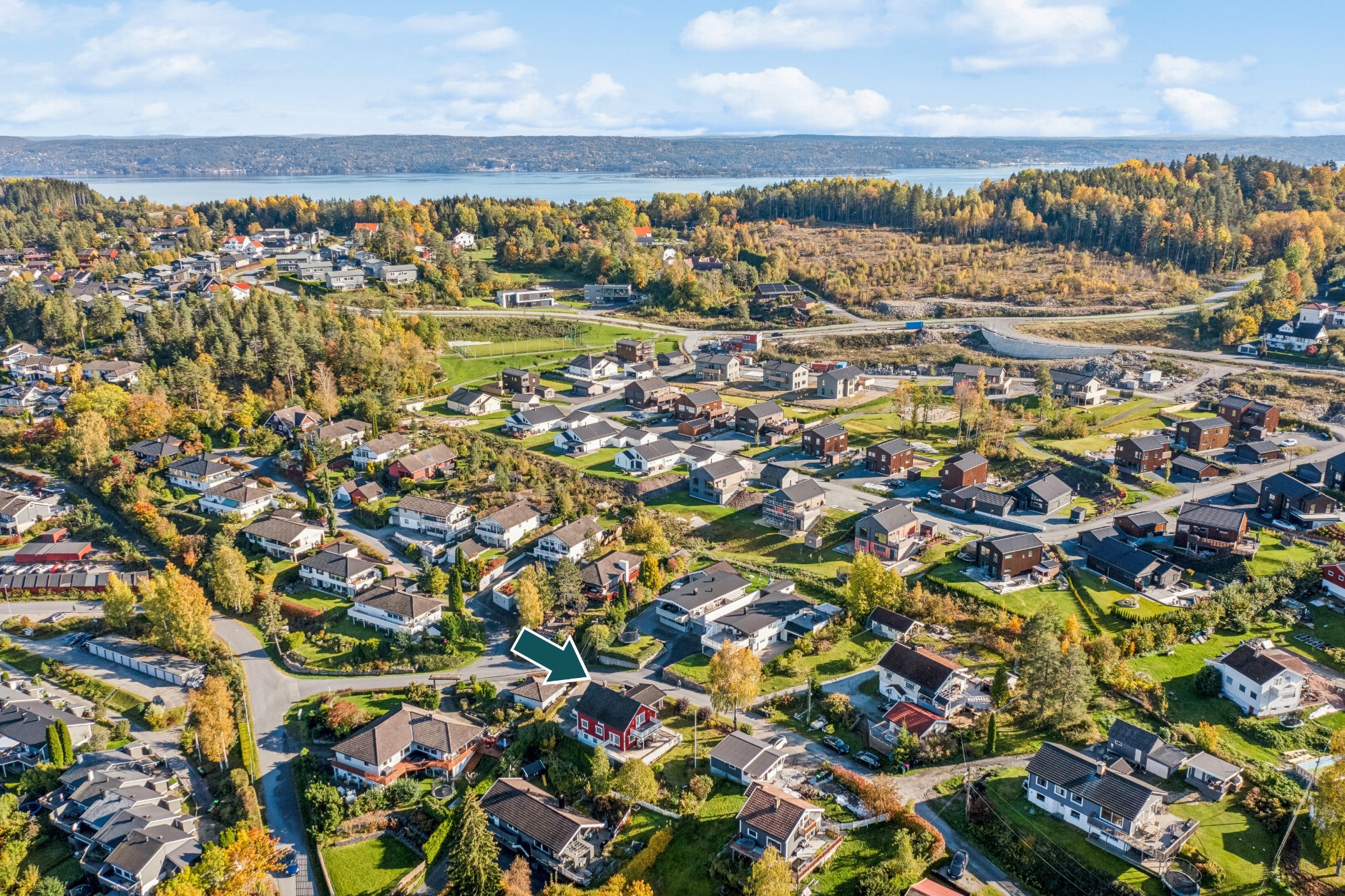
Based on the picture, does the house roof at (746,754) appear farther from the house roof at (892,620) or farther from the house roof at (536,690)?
the house roof at (892,620)

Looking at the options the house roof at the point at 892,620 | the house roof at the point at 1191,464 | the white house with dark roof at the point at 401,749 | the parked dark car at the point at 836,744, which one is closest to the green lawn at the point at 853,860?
the parked dark car at the point at 836,744

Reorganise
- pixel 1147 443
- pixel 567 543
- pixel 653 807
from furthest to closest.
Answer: pixel 1147 443 → pixel 567 543 → pixel 653 807

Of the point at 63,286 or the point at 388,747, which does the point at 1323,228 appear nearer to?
the point at 388,747

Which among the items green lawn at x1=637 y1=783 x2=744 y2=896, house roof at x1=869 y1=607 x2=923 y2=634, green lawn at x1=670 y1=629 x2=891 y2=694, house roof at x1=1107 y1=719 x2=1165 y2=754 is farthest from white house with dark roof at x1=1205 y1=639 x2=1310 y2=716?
green lawn at x1=637 y1=783 x2=744 y2=896

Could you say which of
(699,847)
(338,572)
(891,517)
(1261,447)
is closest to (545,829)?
(699,847)

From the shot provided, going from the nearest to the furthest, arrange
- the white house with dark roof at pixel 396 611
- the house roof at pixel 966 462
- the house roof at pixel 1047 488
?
the white house with dark roof at pixel 396 611 → the house roof at pixel 1047 488 → the house roof at pixel 966 462

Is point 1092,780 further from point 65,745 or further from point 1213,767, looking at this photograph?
point 65,745
